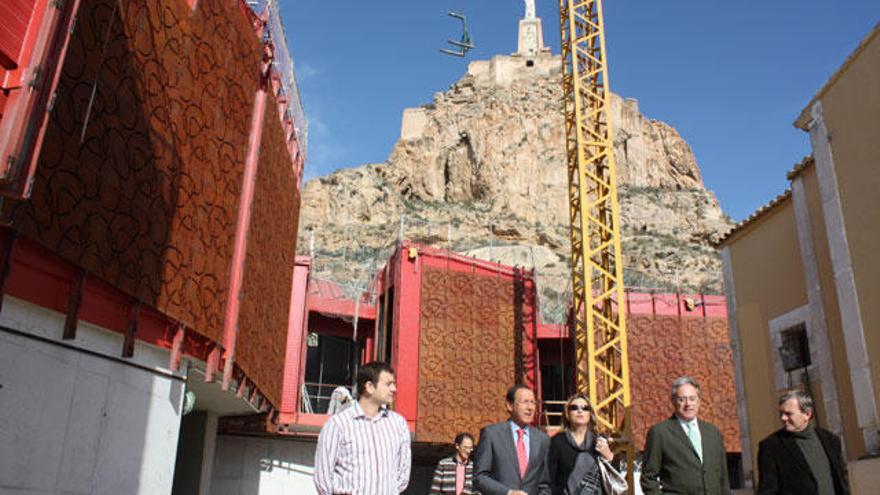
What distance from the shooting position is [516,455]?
175 inches

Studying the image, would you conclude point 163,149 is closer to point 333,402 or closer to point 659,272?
point 333,402

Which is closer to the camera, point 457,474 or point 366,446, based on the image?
point 366,446

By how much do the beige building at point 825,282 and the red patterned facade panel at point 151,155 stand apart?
27.1ft

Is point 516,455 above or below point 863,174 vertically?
below

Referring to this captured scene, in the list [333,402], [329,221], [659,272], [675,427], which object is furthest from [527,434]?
[329,221]

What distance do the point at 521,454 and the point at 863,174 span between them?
7481 mm

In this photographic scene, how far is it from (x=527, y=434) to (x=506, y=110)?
65.3 metres

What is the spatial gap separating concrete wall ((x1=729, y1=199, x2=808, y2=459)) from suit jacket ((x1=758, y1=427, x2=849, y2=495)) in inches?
304

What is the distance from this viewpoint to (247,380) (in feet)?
34.2

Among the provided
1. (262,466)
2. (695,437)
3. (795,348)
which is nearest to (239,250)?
(695,437)

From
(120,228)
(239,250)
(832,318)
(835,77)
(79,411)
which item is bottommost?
(79,411)

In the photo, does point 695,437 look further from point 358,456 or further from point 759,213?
point 759,213

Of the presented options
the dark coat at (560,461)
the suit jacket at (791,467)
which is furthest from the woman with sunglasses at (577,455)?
the suit jacket at (791,467)

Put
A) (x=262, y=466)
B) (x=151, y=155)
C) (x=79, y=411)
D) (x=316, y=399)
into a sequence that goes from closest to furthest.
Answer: (x=79, y=411), (x=151, y=155), (x=262, y=466), (x=316, y=399)
